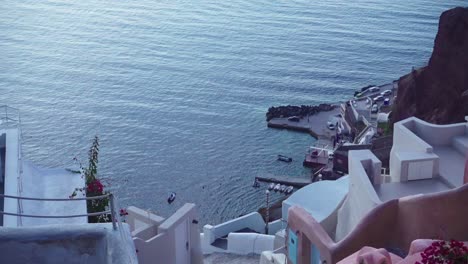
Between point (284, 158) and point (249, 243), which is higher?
point (249, 243)

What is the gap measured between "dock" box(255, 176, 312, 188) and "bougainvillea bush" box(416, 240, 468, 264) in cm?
3366

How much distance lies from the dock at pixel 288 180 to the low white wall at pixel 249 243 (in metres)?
18.7

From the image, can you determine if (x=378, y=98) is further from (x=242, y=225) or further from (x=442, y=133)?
(x=442, y=133)

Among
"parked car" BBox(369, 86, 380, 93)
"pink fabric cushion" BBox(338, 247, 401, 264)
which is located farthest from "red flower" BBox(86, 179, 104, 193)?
"parked car" BBox(369, 86, 380, 93)

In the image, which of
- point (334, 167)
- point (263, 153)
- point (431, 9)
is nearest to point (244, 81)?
point (263, 153)

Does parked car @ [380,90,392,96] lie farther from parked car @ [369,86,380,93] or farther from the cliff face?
the cliff face

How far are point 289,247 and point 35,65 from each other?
54.7m

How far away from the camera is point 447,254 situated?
5531 millimetres

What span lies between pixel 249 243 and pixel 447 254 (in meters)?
15.1

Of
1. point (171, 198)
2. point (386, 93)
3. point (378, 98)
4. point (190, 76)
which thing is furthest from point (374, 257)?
point (190, 76)

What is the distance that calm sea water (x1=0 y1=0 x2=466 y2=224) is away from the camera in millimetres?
42906

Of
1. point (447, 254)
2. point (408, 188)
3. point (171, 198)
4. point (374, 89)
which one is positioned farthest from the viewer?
point (374, 89)

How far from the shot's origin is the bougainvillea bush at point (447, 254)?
17.9ft

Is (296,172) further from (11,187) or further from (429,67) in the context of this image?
(11,187)
